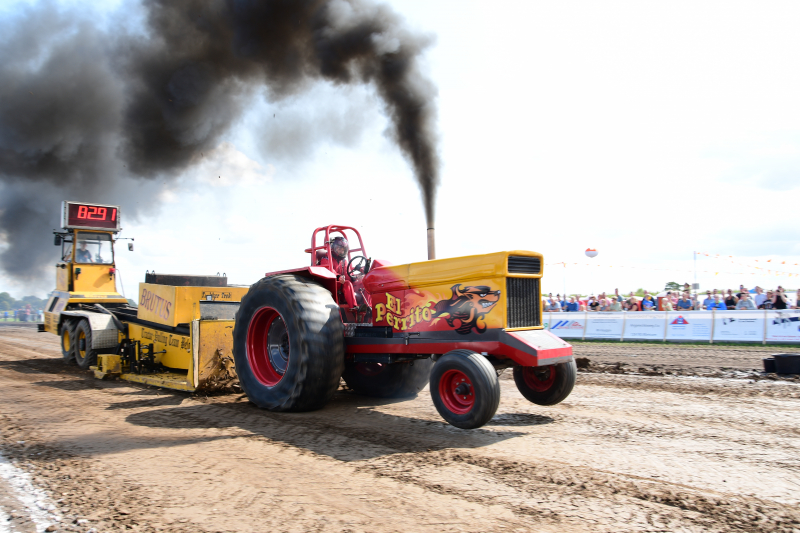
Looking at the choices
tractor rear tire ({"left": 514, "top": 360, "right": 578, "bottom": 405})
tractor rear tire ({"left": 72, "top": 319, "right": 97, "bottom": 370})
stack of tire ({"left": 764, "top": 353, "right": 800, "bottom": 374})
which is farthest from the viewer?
tractor rear tire ({"left": 72, "top": 319, "right": 97, "bottom": 370})

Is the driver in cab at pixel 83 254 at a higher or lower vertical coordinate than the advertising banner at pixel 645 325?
higher

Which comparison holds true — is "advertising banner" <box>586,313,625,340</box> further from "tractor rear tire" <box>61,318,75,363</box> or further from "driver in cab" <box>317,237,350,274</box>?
"tractor rear tire" <box>61,318,75,363</box>

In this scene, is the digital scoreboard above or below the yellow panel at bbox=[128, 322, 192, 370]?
above

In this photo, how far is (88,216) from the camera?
37.3 ft

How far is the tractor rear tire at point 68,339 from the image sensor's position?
10.1m

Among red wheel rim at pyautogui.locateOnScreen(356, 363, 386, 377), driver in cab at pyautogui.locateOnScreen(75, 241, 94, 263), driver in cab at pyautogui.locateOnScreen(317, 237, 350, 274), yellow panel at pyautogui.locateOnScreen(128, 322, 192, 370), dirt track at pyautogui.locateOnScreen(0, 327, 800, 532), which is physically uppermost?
driver in cab at pyautogui.locateOnScreen(75, 241, 94, 263)

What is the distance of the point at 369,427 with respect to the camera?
17.0 feet

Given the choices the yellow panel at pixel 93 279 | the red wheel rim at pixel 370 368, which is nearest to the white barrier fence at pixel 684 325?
the red wheel rim at pixel 370 368

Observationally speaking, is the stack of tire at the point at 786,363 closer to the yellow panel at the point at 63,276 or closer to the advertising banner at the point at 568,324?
the advertising banner at the point at 568,324

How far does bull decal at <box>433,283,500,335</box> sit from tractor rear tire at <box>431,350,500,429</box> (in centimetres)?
37

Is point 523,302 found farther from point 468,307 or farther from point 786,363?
point 786,363

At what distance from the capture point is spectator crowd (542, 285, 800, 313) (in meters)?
13.4

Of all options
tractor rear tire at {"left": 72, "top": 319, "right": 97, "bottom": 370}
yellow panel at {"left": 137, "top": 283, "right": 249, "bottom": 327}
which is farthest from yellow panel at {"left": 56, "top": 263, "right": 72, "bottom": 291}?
yellow panel at {"left": 137, "top": 283, "right": 249, "bottom": 327}

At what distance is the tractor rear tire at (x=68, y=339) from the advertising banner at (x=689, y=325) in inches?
528
